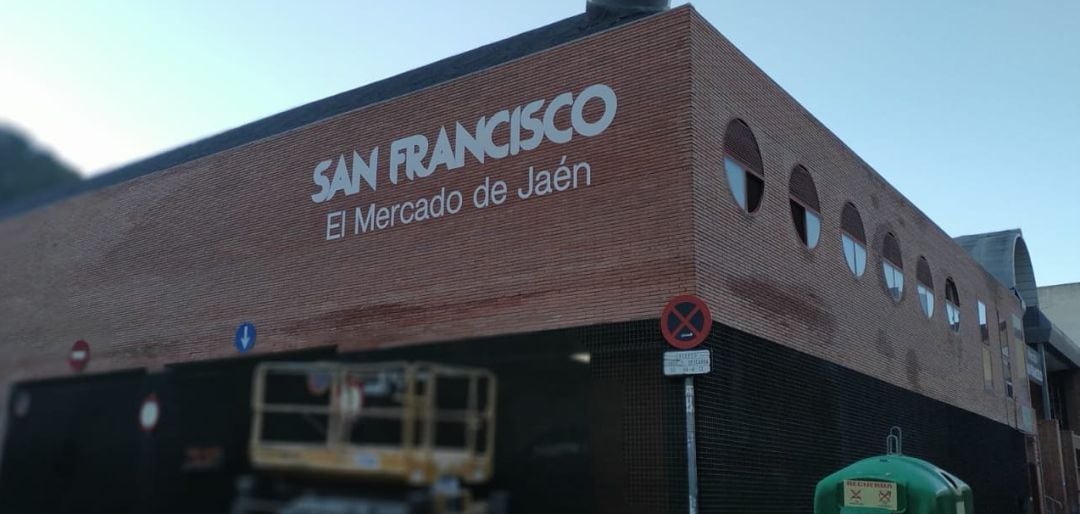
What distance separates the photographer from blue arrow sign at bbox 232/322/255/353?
16.8m

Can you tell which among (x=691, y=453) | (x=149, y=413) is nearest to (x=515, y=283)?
(x=691, y=453)

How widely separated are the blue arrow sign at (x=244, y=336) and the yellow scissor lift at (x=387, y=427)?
9.64 meters

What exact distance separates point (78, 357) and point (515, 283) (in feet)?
19.5

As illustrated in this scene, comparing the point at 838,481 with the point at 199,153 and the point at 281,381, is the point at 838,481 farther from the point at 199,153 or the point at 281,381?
the point at 199,153

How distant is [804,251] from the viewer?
53.1 ft

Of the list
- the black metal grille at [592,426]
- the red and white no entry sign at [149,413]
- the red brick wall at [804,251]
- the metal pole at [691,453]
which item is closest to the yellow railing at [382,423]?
the black metal grille at [592,426]

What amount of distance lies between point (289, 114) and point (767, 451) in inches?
479

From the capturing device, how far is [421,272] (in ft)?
50.2

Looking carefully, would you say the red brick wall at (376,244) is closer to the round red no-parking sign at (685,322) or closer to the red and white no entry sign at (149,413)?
the round red no-parking sign at (685,322)

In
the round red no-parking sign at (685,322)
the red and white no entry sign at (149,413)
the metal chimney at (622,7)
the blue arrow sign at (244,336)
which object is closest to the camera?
the red and white no entry sign at (149,413)

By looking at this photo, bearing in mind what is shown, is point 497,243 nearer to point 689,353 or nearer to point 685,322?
point 685,322

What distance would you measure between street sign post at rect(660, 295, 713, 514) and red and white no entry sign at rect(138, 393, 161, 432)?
19.2 ft

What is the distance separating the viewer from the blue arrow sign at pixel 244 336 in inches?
660

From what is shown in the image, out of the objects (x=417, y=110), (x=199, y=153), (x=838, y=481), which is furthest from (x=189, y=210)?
(x=838, y=481)
